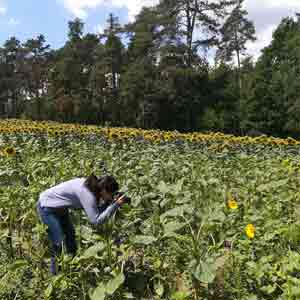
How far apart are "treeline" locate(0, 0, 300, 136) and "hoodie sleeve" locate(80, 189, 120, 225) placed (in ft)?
81.1

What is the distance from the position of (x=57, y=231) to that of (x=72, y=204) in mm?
220

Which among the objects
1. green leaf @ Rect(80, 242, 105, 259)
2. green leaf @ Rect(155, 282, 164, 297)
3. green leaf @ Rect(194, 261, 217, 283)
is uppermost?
green leaf @ Rect(80, 242, 105, 259)

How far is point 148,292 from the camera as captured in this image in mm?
3252

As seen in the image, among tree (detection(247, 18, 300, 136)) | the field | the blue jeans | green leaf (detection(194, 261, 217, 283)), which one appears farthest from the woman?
tree (detection(247, 18, 300, 136))

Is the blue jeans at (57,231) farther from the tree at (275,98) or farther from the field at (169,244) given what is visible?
the tree at (275,98)

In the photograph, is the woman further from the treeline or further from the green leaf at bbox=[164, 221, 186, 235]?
the treeline

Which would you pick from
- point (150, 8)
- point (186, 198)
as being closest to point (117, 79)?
point (150, 8)

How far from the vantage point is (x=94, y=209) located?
3.21 meters

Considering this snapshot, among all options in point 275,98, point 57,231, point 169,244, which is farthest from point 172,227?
point 275,98

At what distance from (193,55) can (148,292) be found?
1104 inches

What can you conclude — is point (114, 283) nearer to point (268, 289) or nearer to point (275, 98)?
point (268, 289)

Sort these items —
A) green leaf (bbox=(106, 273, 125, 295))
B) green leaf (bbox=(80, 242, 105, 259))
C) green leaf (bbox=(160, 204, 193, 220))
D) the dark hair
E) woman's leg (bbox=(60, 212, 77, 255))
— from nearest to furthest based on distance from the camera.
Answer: green leaf (bbox=(106, 273, 125, 295)), green leaf (bbox=(80, 242, 105, 259)), green leaf (bbox=(160, 204, 193, 220)), the dark hair, woman's leg (bbox=(60, 212, 77, 255))

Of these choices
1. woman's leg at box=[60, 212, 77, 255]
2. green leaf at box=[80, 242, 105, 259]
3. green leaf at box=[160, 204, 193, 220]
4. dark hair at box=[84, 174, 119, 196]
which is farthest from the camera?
woman's leg at box=[60, 212, 77, 255]

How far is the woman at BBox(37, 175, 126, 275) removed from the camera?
3195 millimetres
